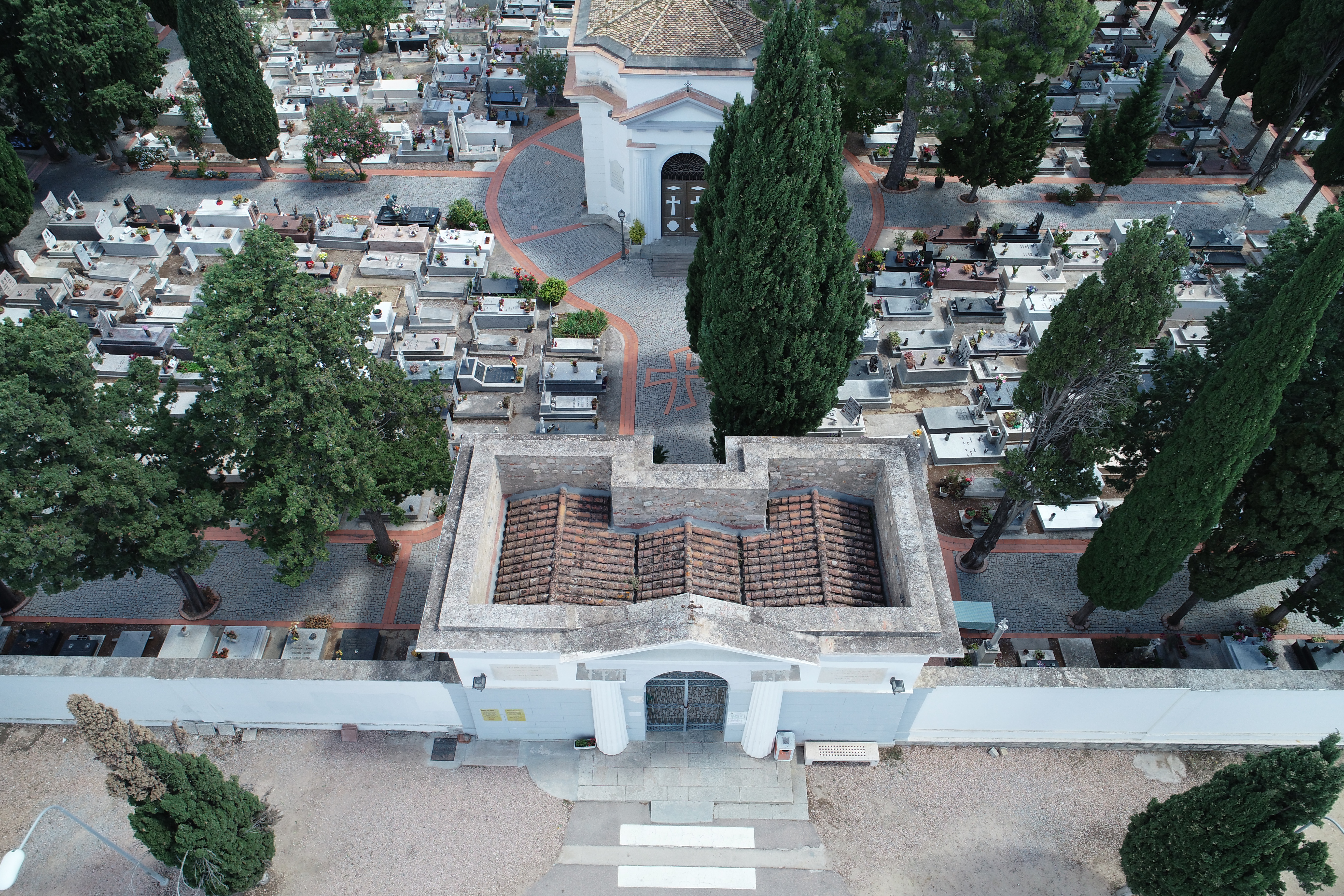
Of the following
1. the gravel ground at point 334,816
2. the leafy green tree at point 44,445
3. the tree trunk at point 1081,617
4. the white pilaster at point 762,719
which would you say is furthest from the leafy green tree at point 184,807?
the tree trunk at point 1081,617

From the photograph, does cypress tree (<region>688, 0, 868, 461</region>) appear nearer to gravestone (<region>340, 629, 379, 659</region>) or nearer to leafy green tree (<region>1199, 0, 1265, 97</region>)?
gravestone (<region>340, 629, 379, 659</region>)

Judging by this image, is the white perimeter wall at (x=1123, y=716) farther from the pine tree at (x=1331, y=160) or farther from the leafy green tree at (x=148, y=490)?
the pine tree at (x=1331, y=160)

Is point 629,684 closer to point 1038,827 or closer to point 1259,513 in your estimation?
point 1038,827

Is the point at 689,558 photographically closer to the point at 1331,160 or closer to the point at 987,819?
the point at 987,819

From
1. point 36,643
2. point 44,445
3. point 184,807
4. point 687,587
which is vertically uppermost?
point 44,445

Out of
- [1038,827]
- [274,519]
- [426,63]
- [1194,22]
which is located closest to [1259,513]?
[1038,827]

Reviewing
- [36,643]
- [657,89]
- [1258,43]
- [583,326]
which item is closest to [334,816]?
[36,643]

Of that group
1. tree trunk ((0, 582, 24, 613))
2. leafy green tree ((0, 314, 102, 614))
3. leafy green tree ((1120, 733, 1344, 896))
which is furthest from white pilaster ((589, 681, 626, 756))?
tree trunk ((0, 582, 24, 613))

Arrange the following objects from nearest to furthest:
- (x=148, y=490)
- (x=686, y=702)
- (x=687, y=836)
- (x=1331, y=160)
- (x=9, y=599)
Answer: (x=687, y=836)
(x=148, y=490)
(x=686, y=702)
(x=9, y=599)
(x=1331, y=160)
